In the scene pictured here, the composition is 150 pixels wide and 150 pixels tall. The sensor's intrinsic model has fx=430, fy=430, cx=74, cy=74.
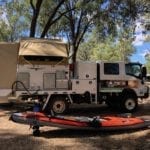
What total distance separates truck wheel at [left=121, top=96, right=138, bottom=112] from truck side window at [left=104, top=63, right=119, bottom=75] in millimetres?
1326

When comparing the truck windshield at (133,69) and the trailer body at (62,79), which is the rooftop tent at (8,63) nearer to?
the trailer body at (62,79)

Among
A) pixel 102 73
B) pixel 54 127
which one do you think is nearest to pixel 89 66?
pixel 102 73

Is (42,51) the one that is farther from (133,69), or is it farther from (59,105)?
(133,69)

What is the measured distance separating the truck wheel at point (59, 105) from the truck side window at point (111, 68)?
2350 mm

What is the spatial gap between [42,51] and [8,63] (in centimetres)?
156

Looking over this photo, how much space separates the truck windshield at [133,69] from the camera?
19.4m

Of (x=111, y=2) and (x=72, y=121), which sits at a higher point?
(x=111, y=2)

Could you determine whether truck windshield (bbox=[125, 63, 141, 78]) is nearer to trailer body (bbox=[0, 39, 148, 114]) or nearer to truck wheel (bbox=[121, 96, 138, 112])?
trailer body (bbox=[0, 39, 148, 114])

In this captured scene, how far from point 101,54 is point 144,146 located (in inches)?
3274

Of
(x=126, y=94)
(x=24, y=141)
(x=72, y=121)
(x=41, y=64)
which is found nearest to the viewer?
(x=24, y=141)

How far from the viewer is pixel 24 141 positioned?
12336 mm

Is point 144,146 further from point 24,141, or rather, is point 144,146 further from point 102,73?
point 102,73

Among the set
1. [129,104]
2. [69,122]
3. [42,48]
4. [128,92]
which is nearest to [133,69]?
[128,92]

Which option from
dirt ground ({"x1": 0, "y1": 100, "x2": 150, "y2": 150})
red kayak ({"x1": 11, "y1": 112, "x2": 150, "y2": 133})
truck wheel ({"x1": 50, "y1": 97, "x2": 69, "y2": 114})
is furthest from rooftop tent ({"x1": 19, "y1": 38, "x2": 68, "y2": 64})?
red kayak ({"x1": 11, "y1": 112, "x2": 150, "y2": 133})
